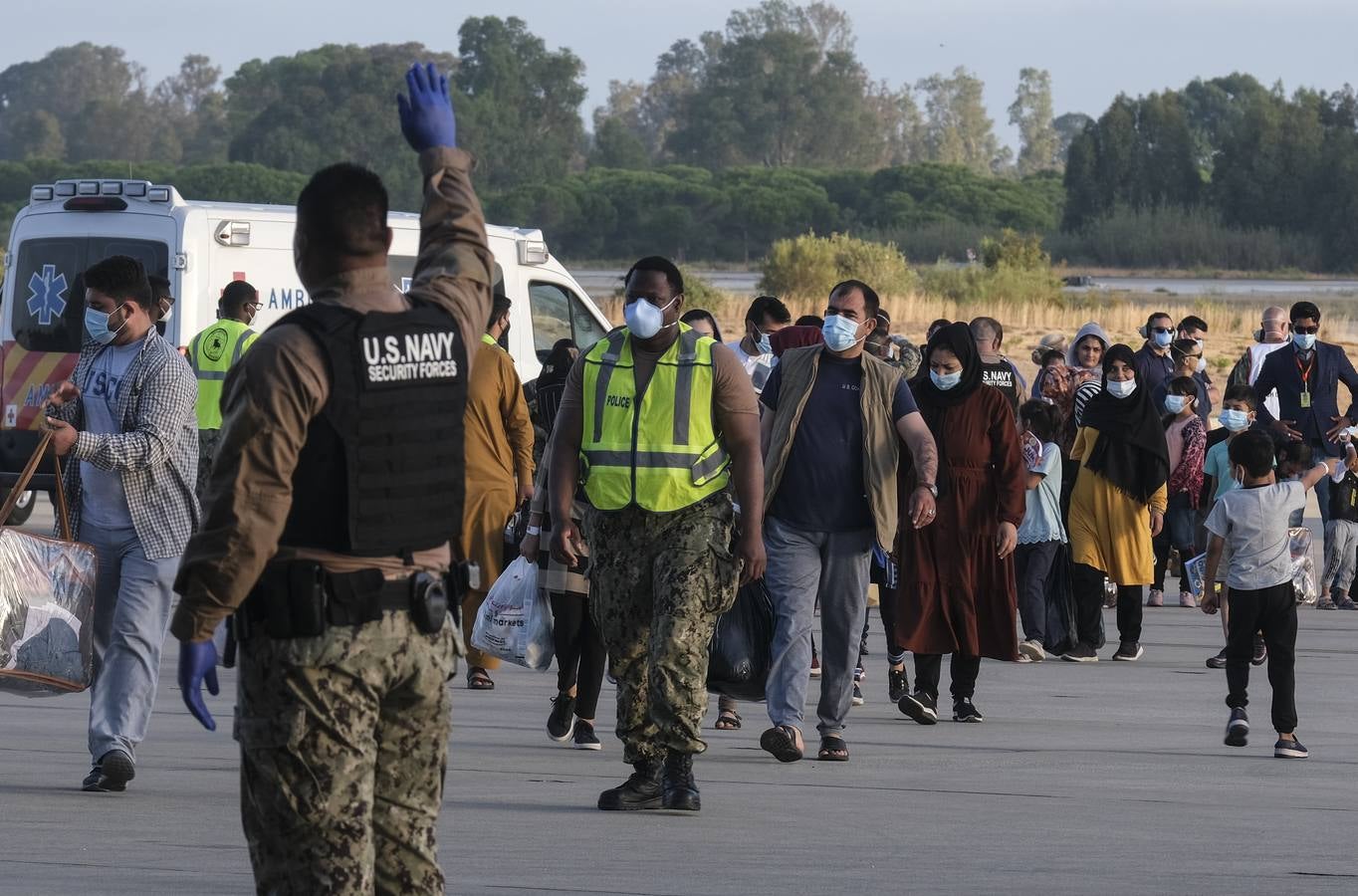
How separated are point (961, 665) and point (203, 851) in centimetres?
472

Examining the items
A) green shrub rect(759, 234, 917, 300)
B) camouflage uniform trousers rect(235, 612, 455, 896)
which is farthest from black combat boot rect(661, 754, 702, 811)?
green shrub rect(759, 234, 917, 300)

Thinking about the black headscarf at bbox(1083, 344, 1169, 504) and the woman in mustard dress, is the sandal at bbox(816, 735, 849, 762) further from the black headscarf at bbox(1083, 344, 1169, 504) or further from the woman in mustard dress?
the black headscarf at bbox(1083, 344, 1169, 504)

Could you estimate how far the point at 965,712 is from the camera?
11219mm

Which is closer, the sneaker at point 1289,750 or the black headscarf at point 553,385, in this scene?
the sneaker at point 1289,750

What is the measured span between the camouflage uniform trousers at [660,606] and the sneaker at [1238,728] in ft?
9.71

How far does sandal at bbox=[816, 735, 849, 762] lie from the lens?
9766 millimetres

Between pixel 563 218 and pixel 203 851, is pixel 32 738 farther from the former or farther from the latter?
pixel 563 218

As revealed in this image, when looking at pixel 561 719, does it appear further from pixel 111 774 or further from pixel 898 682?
pixel 111 774

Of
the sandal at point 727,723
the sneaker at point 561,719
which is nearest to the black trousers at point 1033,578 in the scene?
the sandal at point 727,723

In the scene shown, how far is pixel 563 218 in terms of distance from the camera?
9438 cm

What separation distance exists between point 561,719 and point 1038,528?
4.55 m

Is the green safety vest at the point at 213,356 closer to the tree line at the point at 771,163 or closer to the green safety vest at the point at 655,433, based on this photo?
the green safety vest at the point at 655,433

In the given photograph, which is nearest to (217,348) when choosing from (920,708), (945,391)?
(945,391)

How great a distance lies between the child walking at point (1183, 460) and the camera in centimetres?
1590
